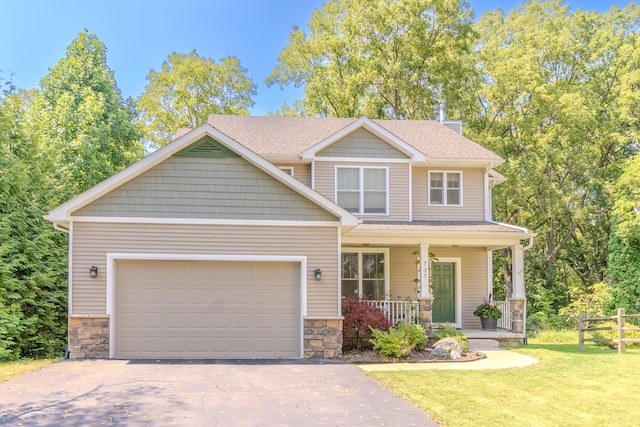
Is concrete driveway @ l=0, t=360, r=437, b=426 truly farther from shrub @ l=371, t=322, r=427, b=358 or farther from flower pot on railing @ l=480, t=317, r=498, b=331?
flower pot on railing @ l=480, t=317, r=498, b=331

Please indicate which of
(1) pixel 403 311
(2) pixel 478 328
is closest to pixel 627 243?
(2) pixel 478 328

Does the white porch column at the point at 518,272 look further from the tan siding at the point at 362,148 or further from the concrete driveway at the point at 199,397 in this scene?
the concrete driveway at the point at 199,397

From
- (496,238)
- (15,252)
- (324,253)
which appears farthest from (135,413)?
(496,238)

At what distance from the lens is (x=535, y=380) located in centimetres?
980

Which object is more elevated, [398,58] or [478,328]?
[398,58]

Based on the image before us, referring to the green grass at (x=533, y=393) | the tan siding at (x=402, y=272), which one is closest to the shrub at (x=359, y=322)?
the green grass at (x=533, y=393)

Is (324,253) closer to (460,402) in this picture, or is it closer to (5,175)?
(460,402)

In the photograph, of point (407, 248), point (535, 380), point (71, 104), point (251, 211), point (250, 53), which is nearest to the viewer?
point (535, 380)

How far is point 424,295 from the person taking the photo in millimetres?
14195

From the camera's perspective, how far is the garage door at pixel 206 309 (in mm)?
11883

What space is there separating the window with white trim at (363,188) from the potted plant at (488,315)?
3.98 m

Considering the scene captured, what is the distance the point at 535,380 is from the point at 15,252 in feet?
37.5

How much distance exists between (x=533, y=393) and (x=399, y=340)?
12.5 feet

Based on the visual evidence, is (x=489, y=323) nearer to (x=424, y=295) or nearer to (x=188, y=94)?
(x=424, y=295)
